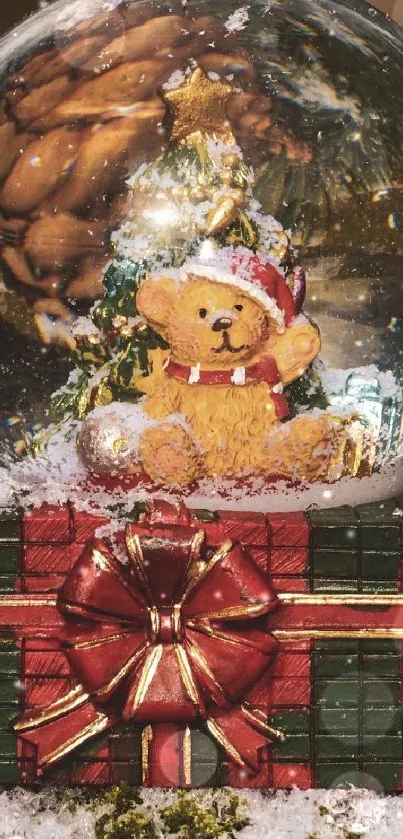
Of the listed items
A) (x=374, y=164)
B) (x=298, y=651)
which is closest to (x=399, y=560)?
(x=298, y=651)

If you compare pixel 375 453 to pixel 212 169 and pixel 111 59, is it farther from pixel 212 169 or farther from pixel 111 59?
pixel 111 59

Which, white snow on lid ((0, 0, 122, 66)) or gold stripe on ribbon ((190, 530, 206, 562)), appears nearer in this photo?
gold stripe on ribbon ((190, 530, 206, 562))

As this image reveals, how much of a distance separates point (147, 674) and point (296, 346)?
28cm

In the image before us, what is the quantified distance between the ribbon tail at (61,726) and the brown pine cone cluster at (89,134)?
1.02 feet

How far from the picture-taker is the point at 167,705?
80cm

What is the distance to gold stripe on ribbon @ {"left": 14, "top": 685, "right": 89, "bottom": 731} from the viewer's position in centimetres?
82

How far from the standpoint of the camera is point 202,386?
867 mm

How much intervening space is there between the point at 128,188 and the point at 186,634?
0.34 meters

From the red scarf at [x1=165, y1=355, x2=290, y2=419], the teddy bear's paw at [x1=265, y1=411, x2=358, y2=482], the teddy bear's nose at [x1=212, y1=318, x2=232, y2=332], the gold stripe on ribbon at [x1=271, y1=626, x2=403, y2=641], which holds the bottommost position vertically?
the gold stripe on ribbon at [x1=271, y1=626, x2=403, y2=641]

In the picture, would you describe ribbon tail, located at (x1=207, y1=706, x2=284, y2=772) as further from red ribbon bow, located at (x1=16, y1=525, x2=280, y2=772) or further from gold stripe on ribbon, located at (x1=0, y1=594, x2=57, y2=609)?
gold stripe on ribbon, located at (x1=0, y1=594, x2=57, y2=609)

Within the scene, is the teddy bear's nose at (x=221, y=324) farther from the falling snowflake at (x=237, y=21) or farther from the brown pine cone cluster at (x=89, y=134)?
the falling snowflake at (x=237, y=21)

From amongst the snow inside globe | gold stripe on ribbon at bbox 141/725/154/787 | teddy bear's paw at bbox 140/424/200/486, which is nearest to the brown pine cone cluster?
the snow inside globe

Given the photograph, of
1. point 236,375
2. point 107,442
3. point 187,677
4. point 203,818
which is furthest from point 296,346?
point 203,818

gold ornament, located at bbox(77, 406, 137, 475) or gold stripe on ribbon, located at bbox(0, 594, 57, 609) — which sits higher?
gold ornament, located at bbox(77, 406, 137, 475)
